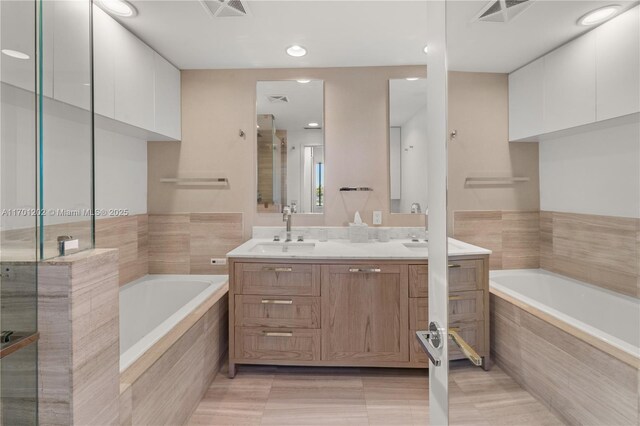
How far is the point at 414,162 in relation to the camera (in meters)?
2.66

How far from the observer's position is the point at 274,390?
2.06 meters

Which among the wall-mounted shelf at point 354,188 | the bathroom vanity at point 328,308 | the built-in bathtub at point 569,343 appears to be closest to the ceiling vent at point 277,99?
the wall-mounted shelf at point 354,188

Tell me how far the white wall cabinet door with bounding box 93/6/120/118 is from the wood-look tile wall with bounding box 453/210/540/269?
2.11 metres

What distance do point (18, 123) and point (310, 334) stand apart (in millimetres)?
1833

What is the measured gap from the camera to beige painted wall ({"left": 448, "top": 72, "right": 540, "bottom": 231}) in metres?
0.50

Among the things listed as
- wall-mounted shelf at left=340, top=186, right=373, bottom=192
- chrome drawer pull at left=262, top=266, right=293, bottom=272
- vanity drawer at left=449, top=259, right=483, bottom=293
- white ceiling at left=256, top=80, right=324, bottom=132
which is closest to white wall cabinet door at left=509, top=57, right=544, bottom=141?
vanity drawer at left=449, top=259, right=483, bottom=293

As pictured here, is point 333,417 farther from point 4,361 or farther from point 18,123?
point 18,123

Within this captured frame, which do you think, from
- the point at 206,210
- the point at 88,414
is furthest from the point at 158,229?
the point at 88,414

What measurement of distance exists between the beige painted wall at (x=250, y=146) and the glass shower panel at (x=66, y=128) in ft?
5.82

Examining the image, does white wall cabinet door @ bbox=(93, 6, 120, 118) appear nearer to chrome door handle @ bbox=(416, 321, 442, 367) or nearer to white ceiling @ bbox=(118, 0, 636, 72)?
white ceiling @ bbox=(118, 0, 636, 72)

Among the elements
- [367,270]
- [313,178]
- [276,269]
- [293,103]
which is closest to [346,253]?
[367,270]

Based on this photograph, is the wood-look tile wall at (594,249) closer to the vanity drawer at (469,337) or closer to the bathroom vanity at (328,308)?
the vanity drawer at (469,337)

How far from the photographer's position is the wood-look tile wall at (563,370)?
1.07 ft

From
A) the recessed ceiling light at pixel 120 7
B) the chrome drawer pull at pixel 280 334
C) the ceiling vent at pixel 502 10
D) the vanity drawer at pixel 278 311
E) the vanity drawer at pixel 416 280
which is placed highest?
the recessed ceiling light at pixel 120 7
